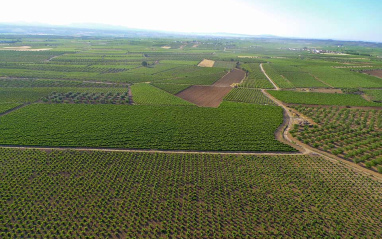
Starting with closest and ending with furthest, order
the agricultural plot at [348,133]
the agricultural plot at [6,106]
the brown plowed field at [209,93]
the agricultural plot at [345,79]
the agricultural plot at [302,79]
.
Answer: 1. the agricultural plot at [348,133]
2. the agricultural plot at [6,106]
3. the brown plowed field at [209,93]
4. the agricultural plot at [302,79]
5. the agricultural plot at [345,79]

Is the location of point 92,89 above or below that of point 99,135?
above

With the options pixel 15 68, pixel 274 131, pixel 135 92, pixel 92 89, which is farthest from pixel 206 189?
pixel 15 68

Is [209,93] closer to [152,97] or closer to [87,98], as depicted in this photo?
[152,97]

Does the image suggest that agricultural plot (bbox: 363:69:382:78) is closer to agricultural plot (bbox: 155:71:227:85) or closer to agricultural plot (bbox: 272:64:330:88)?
agricultural plot (bbox: 272:64:330:88)

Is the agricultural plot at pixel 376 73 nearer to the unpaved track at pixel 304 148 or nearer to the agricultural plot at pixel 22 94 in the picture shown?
the unpaved track at pixel 304 148

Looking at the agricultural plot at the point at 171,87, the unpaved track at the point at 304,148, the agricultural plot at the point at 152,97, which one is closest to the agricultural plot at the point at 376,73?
the unpaved track at the point at 304,148

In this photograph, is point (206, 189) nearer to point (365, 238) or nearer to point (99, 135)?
point (365, 238)
